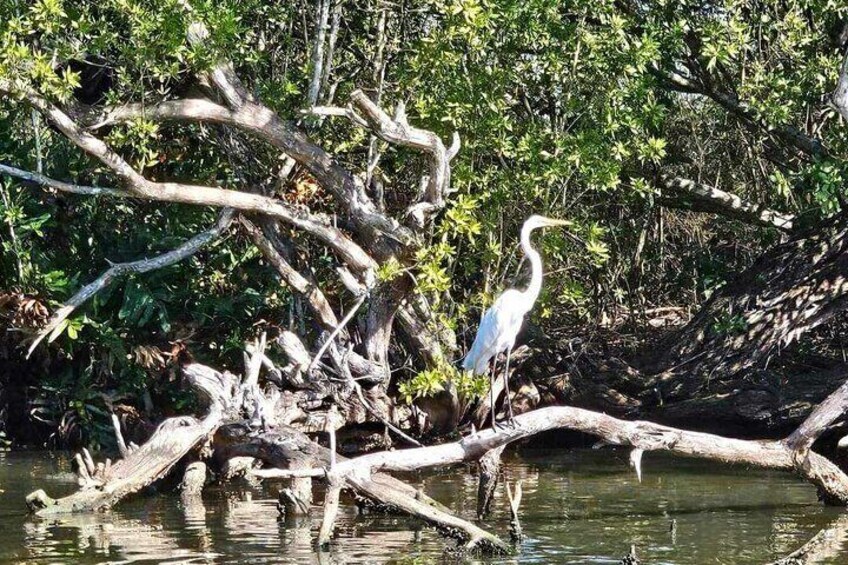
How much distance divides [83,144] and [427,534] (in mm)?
4139

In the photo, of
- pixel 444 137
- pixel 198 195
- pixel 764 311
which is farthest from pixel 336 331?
pixel 764 311

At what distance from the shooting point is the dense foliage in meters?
10.8

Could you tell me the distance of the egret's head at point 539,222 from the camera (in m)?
10.6

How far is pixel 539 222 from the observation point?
10734mm

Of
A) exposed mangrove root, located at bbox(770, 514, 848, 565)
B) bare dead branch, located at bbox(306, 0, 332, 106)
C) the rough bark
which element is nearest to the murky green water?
exposed mangrove root, located at bbox(770, 514, 848, 565)

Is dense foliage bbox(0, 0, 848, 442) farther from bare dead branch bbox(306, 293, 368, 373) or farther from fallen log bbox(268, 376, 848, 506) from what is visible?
fallen log bbox(268, 376, 848, 506)

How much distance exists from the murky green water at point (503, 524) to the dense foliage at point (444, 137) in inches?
57.4

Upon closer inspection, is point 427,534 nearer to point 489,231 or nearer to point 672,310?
point 489,231

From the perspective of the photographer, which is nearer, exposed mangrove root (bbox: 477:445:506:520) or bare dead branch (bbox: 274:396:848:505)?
bare dead branch (bbox: 274:396:848:505)

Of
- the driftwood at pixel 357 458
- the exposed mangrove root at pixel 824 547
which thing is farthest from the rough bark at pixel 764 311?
the exposed mangrove root at pixel 824 547

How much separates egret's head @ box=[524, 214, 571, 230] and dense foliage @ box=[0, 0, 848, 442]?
15.4 inches

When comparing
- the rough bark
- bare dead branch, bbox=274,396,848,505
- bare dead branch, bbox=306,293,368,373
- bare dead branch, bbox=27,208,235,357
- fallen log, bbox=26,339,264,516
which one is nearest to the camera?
bare dead branch, bbox=274,396,848,505

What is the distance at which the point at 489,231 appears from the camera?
11.5 m

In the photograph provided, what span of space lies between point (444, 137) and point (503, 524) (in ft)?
11.7
